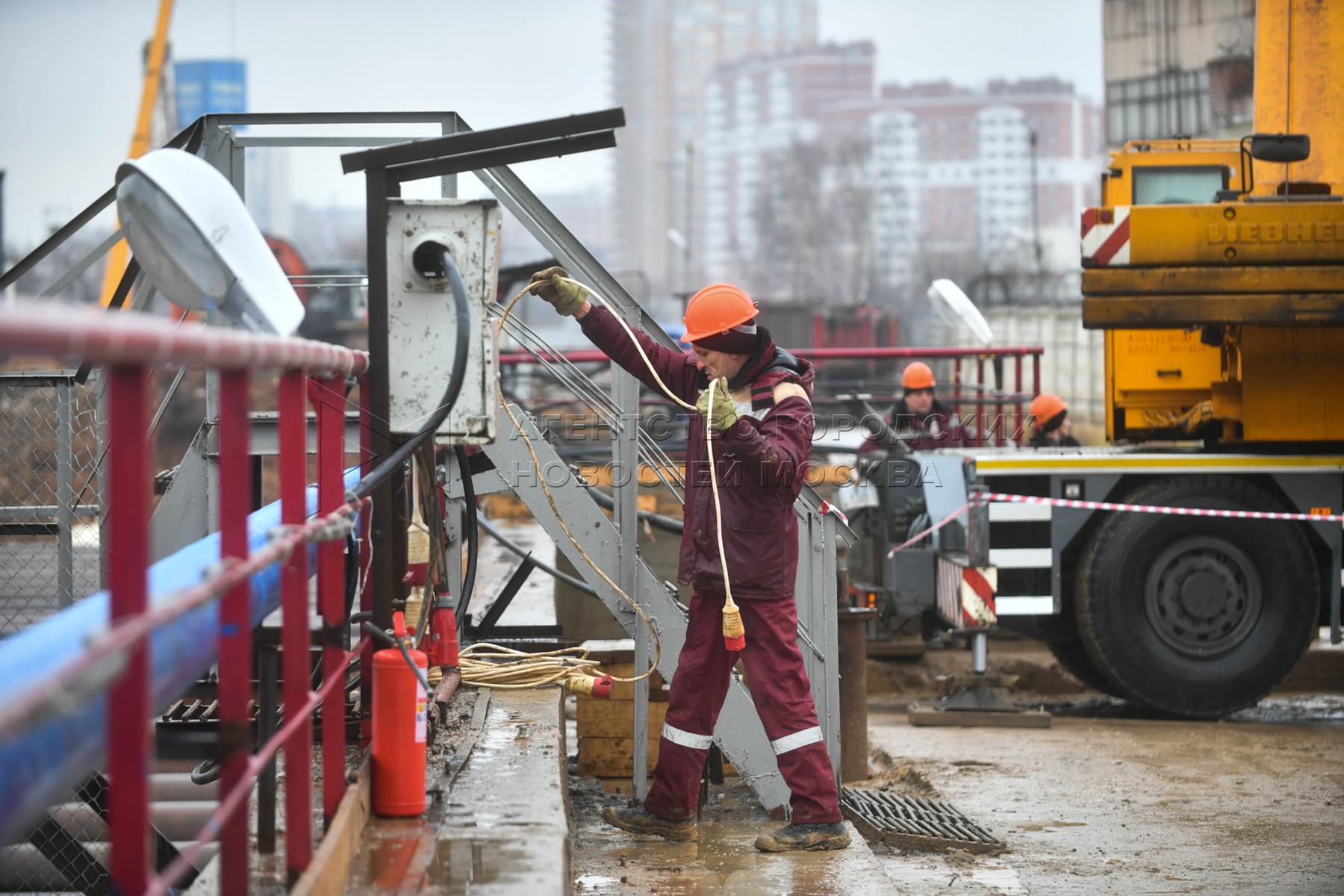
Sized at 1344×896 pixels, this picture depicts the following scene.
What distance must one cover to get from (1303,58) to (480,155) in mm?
6497

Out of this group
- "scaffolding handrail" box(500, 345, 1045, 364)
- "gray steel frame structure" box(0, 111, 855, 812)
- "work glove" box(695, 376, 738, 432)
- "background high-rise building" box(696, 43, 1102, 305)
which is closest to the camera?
"work glove" box(695, 376, 738, 432)

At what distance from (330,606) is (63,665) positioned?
1.78 m

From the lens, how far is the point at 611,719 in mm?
6422

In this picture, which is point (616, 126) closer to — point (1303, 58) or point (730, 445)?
point (730, 445)

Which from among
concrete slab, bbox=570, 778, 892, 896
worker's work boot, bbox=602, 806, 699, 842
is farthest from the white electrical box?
worker's work boot, bbox=602, 806, 699, 842

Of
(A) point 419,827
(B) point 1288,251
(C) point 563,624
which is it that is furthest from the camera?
(C) point 563,624

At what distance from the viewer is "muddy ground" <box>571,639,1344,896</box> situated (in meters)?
5.02

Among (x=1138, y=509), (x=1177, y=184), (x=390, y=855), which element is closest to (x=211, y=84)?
(x=1177, y=184)

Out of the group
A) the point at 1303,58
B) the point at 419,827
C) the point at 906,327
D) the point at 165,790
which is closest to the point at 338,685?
the point at 419,827

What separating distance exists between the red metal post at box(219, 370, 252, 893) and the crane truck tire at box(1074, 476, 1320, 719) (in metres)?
6.62

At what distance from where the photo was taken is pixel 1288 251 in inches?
299

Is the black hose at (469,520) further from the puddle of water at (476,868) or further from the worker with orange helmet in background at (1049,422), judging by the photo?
the worker with orange helmet in background at (1049,422)

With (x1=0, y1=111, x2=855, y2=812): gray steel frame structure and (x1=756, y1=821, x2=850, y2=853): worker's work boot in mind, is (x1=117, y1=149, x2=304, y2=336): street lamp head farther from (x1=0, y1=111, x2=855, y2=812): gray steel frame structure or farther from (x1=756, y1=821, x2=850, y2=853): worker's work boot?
(x1=756, y1=821, x2=850, y2=853): worker's work boot

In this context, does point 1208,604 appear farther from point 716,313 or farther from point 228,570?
point 228,570
